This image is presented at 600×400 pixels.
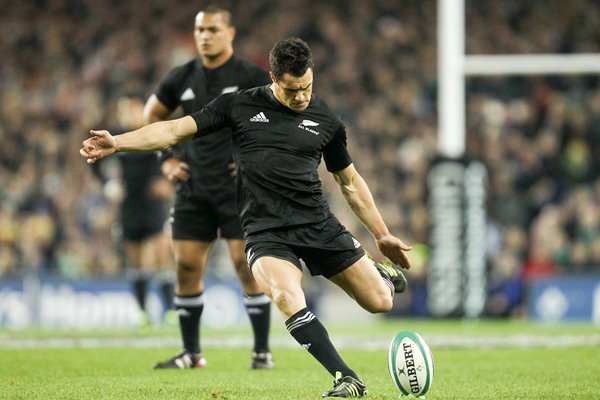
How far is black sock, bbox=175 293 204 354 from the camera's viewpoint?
28.5 ft

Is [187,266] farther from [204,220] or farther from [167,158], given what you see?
[167,158]

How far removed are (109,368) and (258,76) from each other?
242cm

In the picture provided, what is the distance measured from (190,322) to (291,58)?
9.05ft

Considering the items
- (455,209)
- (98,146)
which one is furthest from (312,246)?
(455,209)

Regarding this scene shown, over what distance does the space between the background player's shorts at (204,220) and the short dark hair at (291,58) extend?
207 centimetres

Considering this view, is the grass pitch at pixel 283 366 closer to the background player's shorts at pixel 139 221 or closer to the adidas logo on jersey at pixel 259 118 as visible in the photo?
the background player's shorts at pixel 139 221

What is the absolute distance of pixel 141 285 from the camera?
1266cm

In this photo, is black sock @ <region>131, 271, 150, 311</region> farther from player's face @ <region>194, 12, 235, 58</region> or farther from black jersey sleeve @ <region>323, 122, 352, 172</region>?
black jersey sleeve @ <region>323, 122, 352, 172</region>

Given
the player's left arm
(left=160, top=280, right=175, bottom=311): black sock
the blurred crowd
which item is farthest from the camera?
the blurred crowd

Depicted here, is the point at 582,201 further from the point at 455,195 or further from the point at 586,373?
the point at 586,373

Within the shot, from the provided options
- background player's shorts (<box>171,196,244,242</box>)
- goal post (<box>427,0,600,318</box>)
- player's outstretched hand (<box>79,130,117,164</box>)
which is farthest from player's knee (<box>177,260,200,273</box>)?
goal post (<box>427,0,600,318</box>)

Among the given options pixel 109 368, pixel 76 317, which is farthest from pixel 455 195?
pixel 109 368

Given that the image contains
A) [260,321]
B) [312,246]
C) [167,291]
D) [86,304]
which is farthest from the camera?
[86,304]

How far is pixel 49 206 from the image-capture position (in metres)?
19.4
